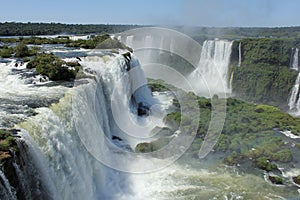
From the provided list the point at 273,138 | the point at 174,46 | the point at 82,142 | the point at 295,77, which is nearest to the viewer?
the point at 82,142

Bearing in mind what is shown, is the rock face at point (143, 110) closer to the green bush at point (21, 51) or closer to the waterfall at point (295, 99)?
the green bush at point (21, 51)

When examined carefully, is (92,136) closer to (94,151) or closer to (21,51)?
(94,151)

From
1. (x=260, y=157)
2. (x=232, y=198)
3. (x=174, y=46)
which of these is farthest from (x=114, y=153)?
(x=174, y=46)

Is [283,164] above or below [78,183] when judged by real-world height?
below

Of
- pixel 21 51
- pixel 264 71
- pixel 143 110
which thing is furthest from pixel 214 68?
pixel 21 51

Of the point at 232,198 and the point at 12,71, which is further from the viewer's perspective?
the point at 12,71

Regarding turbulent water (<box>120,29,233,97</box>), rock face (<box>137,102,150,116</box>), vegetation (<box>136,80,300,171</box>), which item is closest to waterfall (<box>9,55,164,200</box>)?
rock face (<box>137,102,150,116</box>)

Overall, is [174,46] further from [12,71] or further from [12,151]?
[12,151]
